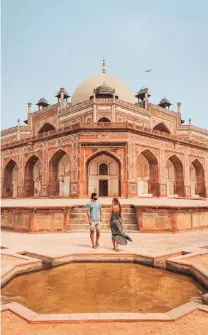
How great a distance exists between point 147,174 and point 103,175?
4.02m

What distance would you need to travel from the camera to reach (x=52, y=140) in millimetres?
21844

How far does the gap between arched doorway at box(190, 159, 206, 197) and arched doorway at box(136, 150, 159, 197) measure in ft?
19.2

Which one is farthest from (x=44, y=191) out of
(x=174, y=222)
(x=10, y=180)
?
(x=174, y=222)

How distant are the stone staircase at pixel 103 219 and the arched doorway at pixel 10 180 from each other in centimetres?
1715

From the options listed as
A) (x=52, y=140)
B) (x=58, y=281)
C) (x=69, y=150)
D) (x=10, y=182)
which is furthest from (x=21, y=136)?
(x=58, y=281)

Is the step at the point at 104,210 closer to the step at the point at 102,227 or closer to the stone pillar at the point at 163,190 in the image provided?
the step at the point at 102,227

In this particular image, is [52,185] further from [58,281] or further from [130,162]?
[58,281]

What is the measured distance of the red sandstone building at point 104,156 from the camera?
19469 mm

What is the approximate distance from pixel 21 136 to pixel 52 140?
1179 centimetres

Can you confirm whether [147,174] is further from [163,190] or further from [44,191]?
[44,191]

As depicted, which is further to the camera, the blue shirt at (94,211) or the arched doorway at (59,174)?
the arched doorway at (59,174)

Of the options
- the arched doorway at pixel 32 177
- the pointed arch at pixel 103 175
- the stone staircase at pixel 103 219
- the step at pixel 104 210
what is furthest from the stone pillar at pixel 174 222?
the arched doorway at pixel 32 177

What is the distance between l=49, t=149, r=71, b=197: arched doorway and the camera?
21812mm

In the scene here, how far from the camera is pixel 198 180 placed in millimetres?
26562
